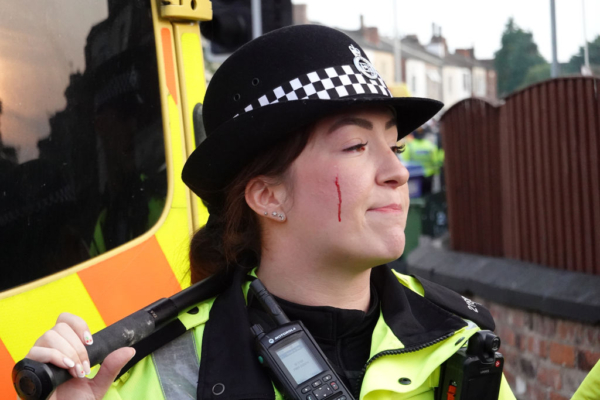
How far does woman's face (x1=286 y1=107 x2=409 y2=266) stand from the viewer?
184 centimetres

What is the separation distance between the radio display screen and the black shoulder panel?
477mm

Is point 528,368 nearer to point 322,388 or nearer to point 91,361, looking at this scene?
point 322,388

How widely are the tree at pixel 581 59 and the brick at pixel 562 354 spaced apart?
179 cm

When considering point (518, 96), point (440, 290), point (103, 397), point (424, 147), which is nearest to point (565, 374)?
point (518, 96)

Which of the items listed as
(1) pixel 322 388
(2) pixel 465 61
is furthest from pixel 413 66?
(1) pixel 322 388

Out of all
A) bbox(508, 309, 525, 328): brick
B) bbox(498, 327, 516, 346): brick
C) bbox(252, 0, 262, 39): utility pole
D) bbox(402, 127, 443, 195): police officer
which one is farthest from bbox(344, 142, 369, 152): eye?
bbox(402, 127, 443, 195): police officer

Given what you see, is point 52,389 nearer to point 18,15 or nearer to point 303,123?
point 303,123

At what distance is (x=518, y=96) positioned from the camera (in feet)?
17.9

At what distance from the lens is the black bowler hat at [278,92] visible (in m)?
1.83

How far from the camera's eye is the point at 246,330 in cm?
186

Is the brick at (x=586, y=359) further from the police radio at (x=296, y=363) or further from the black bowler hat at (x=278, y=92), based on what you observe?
the police radio at (x=296, y=363)

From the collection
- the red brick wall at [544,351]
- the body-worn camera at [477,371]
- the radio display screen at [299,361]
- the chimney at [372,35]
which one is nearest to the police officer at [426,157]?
the red brick wall at [544,351]

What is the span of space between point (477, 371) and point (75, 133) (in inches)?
50.4

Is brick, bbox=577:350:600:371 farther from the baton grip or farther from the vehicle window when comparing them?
the baton grip
